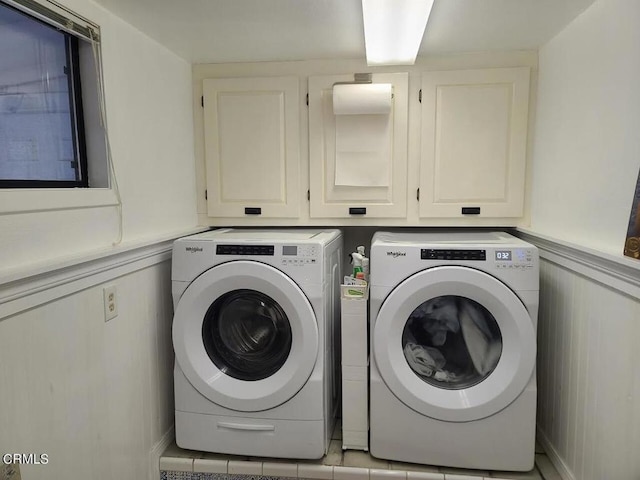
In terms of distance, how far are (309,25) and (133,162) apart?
2.94 ft

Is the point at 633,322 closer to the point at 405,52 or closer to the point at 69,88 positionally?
the point at 405,52

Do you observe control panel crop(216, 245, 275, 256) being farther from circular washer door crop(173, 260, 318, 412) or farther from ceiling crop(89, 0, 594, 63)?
ceiling crop(89, 0, 594, 63)

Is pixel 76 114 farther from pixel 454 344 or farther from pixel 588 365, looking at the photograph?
pixel 588 365

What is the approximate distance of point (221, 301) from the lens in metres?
1.82

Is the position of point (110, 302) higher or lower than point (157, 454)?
higher

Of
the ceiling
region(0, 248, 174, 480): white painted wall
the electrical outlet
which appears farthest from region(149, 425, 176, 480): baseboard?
the ceiling

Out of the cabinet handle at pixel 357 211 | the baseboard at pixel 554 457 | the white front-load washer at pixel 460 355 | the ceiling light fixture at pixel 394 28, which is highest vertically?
the ceiling light fixture at pixel 394 28

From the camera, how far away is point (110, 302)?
150cm

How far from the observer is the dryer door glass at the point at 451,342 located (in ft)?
5.68

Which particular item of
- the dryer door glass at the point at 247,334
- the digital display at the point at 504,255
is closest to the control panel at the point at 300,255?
the dryer door glass at the point at 247,334

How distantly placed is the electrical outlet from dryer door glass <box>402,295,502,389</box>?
3.66 ft

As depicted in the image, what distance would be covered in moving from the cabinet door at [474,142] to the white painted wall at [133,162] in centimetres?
120

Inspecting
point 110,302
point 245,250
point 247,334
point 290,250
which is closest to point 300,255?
point 290,250

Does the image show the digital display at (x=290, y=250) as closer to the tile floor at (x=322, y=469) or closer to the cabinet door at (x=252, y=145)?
the cabinet door at (x=252, y=145)
